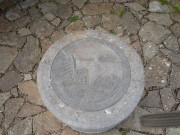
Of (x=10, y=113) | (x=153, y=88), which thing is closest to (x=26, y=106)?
(x=10, y=113)

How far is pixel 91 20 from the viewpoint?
407 cm

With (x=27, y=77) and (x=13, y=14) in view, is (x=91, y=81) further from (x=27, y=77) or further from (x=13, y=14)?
(x=13, y=14)

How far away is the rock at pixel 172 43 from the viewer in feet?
12.2

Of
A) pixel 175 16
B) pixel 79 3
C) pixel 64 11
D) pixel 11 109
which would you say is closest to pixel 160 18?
pixel 175 16

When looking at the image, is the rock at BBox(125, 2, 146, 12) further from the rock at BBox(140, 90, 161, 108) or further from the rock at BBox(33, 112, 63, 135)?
the rock at BBox(33, 112, 63, 135)

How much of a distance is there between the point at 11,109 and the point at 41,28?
1.62m

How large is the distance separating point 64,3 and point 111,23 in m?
1.10

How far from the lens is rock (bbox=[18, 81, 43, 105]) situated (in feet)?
10.8

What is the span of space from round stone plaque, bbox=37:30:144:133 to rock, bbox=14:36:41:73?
2.85 feet

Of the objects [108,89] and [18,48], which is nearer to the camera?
[108,89]

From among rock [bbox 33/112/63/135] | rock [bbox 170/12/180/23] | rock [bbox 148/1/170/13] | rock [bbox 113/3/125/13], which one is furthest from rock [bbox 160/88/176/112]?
rock [bbox 113/3/125/13]

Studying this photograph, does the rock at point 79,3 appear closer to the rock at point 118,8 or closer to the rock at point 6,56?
the rock at point 118,8

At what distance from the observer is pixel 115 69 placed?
107 inches

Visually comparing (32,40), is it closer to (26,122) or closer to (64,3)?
(64,3)
